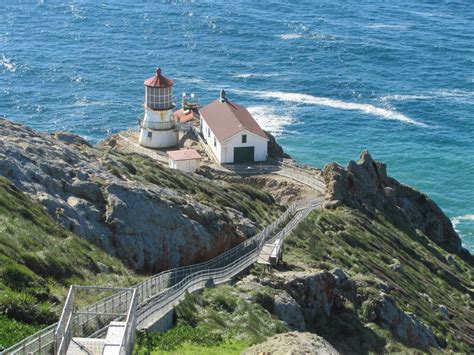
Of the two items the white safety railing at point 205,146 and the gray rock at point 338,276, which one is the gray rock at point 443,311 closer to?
the gray rock at point 338,276

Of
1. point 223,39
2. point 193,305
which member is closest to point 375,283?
point 193,305

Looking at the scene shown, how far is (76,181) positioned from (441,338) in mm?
21253

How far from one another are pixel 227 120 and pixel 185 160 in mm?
8172

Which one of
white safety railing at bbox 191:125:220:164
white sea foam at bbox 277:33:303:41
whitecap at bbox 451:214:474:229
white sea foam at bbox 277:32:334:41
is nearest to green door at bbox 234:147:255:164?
white safety railing at bbox 191:125:220:164

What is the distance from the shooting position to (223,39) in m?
152

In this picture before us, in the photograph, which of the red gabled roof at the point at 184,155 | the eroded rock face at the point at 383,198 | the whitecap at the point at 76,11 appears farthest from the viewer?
the whitecap at the point at 76,11

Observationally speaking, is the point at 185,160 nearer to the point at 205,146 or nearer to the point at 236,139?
the point at 236,139

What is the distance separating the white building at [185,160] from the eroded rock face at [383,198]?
11202 millimetres

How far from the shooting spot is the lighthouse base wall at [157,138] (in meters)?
78.4

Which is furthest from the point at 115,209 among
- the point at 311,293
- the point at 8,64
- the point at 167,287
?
the point at 8,64

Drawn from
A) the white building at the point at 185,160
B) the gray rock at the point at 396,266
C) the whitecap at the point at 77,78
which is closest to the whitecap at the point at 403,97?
the whitecap at the point at 77,78

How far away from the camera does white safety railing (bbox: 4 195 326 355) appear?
68.6 ft

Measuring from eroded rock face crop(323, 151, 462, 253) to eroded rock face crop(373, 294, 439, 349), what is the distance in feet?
62.6

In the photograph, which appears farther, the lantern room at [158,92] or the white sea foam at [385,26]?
the white sea foam at [385,26]
